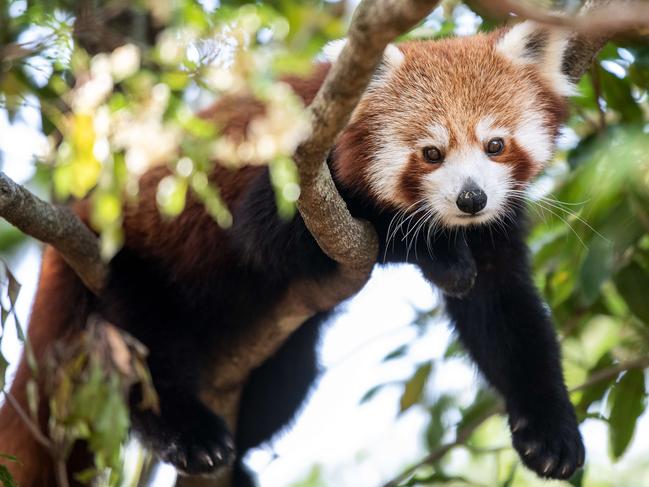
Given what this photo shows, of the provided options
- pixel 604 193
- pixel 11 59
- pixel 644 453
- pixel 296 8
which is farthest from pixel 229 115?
pixel 644 453

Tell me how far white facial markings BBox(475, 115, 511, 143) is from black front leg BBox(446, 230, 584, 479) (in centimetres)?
54

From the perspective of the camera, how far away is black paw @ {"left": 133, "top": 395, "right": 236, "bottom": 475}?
3758mm

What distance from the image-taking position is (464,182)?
338 cm

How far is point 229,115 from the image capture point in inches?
159

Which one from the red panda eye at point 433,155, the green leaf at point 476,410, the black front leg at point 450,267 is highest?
the red panda eye at point 433,155

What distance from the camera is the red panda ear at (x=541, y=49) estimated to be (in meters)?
3.73

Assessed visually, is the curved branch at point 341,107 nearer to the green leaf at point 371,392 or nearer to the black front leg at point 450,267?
the black front leg at point 450,267

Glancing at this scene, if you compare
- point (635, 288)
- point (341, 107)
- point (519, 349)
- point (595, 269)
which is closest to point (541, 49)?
point (595, 269)

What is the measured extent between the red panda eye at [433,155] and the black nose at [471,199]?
0.24 meters

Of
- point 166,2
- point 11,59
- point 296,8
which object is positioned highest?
point 166,2

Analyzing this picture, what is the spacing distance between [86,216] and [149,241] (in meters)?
0.30

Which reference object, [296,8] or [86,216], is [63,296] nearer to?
[86,216]

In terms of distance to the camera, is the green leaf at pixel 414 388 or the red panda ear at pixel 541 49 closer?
the red panda ear at pixel 541 49

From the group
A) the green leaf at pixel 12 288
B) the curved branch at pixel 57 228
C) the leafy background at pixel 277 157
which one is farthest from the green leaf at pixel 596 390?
the green leaf at pixel 12 288
